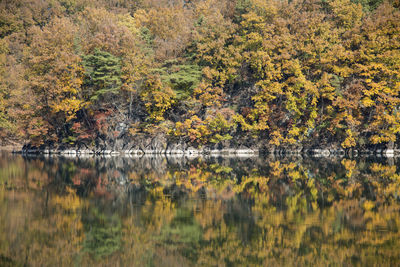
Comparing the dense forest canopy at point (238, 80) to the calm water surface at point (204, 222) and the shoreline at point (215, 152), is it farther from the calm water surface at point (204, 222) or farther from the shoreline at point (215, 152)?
the calm water surface at point (204, 222)

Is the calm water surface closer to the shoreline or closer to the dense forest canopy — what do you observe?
the shoreline

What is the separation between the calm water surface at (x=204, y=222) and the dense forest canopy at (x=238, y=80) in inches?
843

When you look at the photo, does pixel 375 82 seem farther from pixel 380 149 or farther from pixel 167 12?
pixel 167 12

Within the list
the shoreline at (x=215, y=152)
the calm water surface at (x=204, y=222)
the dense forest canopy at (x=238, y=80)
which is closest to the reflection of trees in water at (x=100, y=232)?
the calm water surface at (x=204, y=222)


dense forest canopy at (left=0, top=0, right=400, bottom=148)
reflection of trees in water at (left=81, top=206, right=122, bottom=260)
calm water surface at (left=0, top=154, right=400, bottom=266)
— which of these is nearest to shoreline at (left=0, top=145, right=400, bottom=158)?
dense forest canopy at (left=0, top=0, right=400, bottom=148)

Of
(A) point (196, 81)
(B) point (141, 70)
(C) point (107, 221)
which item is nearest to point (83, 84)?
(B) point (141, 70)

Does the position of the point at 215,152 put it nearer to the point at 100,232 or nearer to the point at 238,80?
the point at 238,80

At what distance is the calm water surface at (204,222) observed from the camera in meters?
9.84

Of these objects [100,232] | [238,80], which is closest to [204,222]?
[100,232]

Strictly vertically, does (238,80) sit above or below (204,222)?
above

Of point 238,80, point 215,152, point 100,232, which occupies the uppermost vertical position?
point 238,80

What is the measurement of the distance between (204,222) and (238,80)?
119 ft

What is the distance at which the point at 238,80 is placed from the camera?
47969 mm

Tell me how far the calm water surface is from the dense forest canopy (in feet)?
70.2
